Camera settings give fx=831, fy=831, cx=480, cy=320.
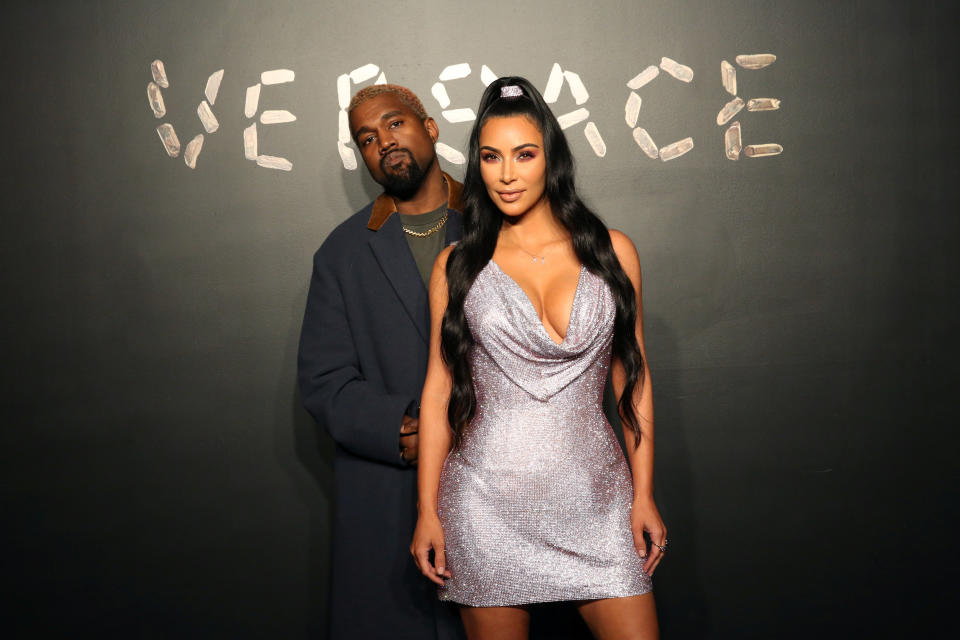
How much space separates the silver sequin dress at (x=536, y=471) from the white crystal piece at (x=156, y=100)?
5.40 feet

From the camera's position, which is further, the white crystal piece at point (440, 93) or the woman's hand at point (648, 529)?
the white crystal piece at point (440, 93)

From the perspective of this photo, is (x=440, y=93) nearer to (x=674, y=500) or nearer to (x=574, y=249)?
(x=574, y=249)

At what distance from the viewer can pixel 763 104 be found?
287 centimetres

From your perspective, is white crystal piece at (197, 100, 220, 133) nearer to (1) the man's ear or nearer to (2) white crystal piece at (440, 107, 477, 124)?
(2) white crystal piece at (440, 107, 477, 124)

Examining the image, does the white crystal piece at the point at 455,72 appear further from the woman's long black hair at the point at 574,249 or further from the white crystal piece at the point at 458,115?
the woman's long black hair at the point at 574,249

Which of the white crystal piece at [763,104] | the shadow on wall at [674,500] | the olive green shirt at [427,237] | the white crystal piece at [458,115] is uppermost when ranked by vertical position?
the white crystal piece at [458,115]

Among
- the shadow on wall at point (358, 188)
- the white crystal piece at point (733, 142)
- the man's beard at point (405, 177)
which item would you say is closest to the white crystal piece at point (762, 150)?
the white crystal piece at point (733, 142)

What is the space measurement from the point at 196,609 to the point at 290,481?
0.58 meters

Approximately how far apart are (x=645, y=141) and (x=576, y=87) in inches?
12.0

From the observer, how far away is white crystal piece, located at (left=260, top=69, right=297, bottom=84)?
2.94m

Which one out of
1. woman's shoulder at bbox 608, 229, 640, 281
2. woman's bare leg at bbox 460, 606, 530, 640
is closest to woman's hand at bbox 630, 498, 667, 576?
woman's bare leg at bbox 460, 606, 530, 640

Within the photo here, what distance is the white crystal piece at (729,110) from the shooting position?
2.87 meters

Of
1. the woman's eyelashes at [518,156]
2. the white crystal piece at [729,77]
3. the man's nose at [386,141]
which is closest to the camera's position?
the woman's eyelashes at [518,156]

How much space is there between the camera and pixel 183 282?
9.89 ft
